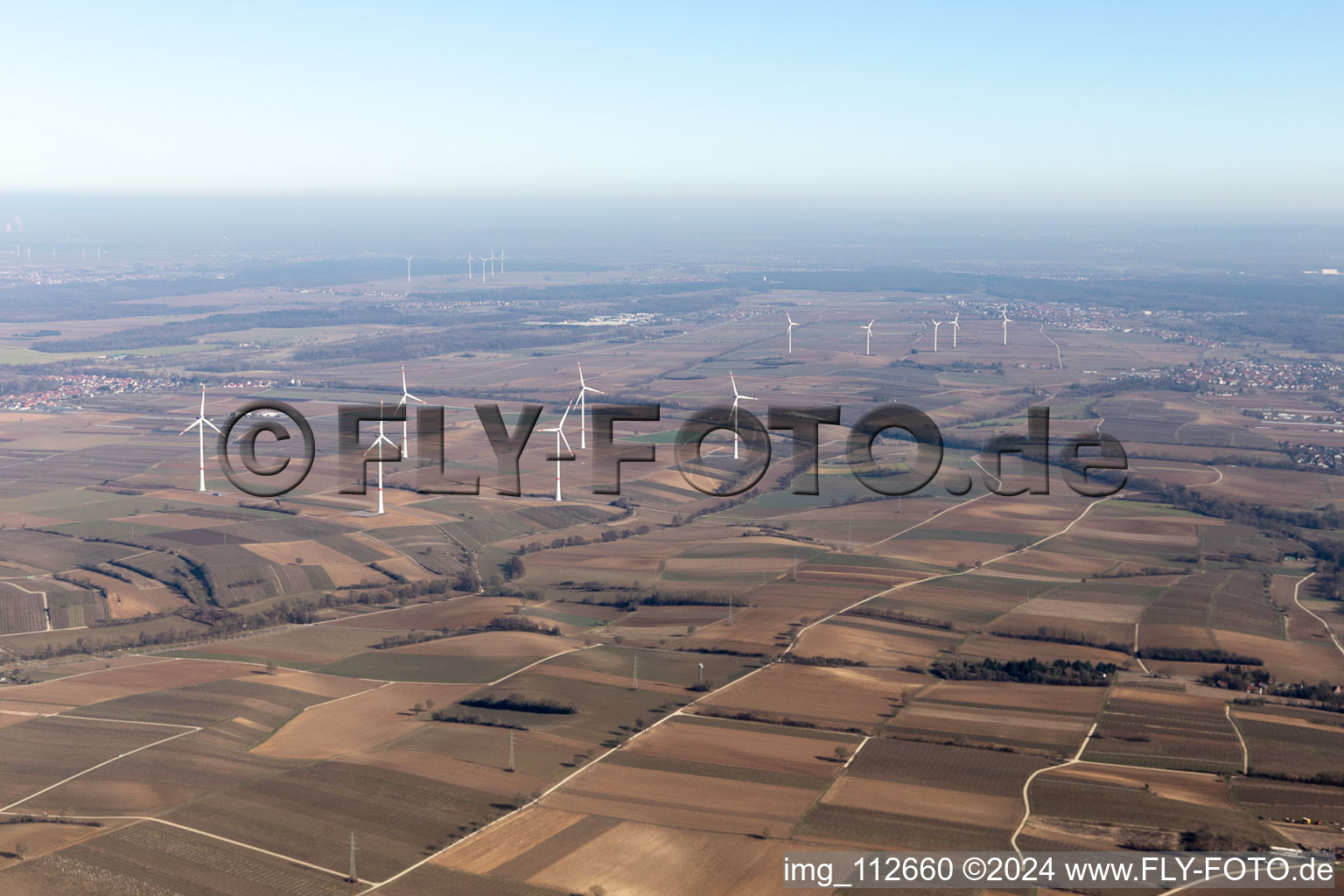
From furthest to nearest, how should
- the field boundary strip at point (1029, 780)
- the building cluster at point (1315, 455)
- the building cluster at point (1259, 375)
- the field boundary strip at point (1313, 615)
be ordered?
the building cluster at point (1259, 375) → the building cluster at point (1315, 455) → the field boundary strip at point (1313, 615) → the field boundary strip at point (1029, 780)

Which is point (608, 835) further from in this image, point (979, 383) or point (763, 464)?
point (979, 383)

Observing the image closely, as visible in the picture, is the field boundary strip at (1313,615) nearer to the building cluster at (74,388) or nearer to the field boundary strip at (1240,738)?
the field boundary strip at (1240,738)

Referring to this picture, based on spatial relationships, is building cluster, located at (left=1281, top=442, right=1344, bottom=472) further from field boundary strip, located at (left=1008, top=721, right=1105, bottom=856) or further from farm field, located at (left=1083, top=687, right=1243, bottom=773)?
field boundary strip, located at (left=1008, top=721, right=1105, bottom=856)

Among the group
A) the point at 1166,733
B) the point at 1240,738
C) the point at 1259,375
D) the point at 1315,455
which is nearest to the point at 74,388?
the point at 1315,455

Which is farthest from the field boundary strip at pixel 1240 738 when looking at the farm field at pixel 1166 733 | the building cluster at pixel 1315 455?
the building cluster at pixel 1315 455

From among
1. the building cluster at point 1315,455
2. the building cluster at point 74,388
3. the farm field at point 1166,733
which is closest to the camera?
the farm field at point 1166,733

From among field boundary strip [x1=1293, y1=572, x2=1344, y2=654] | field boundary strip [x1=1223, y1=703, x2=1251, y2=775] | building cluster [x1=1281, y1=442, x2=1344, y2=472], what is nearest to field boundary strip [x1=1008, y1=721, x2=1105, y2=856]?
field boundary strip [x1=1223, y1=703, x2=1251, y2=775]

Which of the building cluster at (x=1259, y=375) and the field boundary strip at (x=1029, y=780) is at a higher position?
the building cluster at (x=1259, y=375)

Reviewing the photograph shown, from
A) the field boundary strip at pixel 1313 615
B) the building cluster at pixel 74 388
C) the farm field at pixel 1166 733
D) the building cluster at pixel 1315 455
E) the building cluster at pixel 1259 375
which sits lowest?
the field boundary strip at pixel 1313 615
